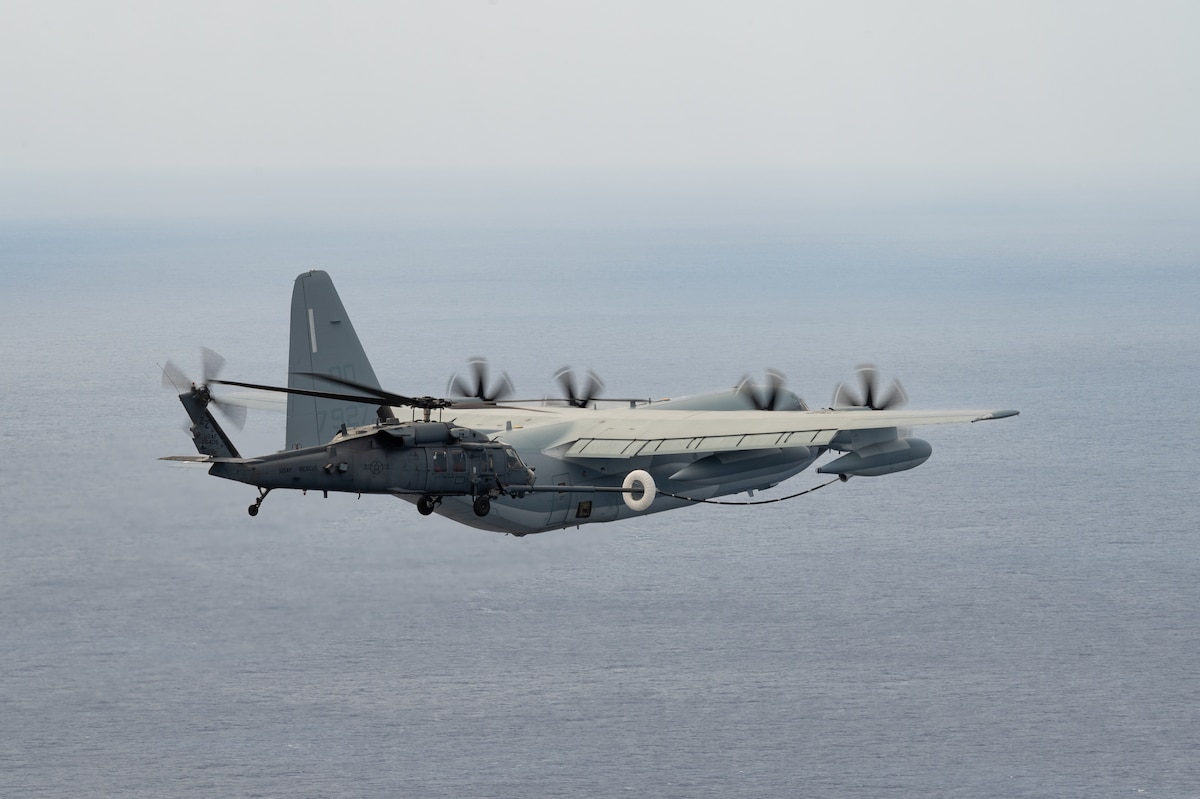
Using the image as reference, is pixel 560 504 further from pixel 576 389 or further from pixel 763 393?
pixel 576 389

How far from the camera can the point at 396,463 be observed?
219 ft

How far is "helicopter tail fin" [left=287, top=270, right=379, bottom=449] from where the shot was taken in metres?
84.1

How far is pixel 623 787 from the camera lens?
164m

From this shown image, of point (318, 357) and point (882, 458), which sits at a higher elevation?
point (318, 357)

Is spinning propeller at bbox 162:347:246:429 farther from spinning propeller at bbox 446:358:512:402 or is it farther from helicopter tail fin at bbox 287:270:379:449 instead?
spinning propeller at bbox 446:358:512:402

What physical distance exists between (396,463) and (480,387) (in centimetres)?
3302

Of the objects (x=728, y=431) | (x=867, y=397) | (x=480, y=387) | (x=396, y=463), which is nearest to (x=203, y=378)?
(x=396, y=463)

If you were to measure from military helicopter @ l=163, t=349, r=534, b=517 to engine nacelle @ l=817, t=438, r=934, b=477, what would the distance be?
2409cm

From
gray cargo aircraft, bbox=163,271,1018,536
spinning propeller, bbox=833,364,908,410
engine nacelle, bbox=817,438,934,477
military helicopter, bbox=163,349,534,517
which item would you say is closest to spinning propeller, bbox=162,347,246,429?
military helicopter, bbox=163,349,534,517

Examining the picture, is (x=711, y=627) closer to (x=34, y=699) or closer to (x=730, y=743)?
(x=730, y=743)

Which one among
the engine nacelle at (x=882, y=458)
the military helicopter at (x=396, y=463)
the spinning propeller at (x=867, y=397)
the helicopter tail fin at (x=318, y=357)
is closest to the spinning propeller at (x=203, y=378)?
the military helicopter at (x=396, y=463)

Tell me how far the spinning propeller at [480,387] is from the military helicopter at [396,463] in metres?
29.1

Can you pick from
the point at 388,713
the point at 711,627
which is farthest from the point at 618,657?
the point at 388,713

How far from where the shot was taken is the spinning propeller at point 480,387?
9838cm
